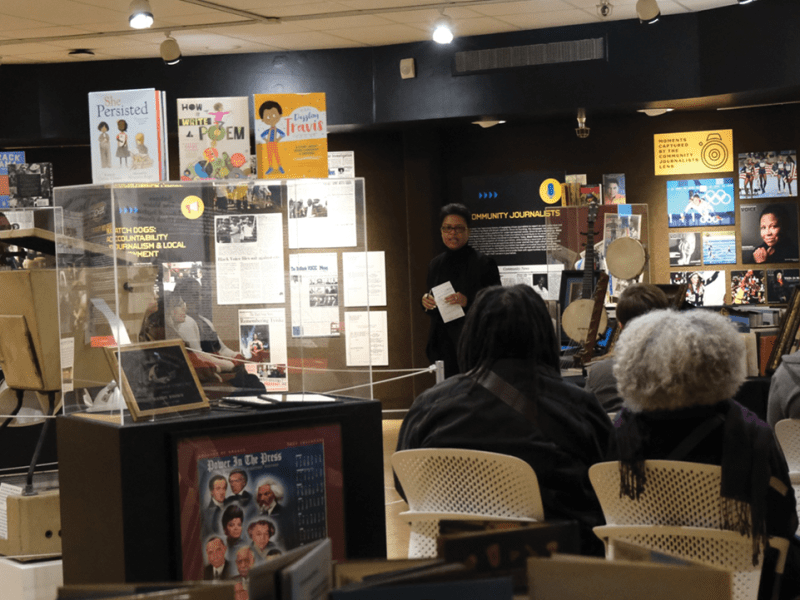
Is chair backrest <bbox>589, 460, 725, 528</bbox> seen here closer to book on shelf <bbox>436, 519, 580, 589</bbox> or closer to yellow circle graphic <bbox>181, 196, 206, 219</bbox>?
book on shelf <bbox>436, 519, 580, 589</bbox>

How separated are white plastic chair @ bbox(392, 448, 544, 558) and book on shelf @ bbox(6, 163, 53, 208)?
655 centimetres

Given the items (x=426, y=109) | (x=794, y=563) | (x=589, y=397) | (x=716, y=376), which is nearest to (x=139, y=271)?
(x=589, y=397)

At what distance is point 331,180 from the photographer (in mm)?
3018

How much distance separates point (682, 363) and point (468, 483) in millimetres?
602

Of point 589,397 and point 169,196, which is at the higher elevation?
point 169,196

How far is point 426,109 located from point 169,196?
5139 millimetres

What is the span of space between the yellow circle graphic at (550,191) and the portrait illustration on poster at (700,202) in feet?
3.08

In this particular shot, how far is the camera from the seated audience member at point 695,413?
221 centimetres

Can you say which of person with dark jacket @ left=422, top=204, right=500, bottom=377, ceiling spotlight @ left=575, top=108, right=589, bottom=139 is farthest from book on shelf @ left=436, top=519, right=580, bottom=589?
ceiling spotlight @ left=575, top=108, right=589, bottom=139

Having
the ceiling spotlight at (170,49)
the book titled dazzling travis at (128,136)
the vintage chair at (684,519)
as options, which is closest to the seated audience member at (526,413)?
the vintage chair at (684,519)

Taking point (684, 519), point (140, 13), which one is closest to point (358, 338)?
point (684, 519)

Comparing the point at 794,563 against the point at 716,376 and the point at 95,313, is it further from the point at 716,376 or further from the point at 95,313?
the point at 95,313

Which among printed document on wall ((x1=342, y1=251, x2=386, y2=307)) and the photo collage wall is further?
the photo collage wall

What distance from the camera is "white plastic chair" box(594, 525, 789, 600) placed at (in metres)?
2.14
